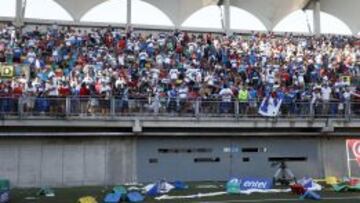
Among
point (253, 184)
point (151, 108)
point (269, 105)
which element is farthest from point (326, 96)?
point (151, 108)

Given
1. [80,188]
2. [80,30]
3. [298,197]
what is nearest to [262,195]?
[298,197]

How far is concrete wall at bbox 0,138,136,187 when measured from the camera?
2595cm

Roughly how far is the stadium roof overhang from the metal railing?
38.5 feet

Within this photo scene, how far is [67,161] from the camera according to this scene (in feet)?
87.7

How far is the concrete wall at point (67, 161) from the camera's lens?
26.0 m

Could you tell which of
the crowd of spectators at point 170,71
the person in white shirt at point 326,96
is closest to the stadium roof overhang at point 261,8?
the crowd of spectators at point 170,71

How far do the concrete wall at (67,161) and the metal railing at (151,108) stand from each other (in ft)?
5.04

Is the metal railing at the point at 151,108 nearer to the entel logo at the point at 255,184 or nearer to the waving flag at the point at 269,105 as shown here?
the waving flag at the point at 269,105

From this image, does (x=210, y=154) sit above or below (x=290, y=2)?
below

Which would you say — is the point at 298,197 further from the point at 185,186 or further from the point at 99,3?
the point at 99,3

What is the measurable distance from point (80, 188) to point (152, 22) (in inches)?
607

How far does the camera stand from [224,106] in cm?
2783

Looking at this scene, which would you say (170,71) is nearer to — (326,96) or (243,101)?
(243,101)

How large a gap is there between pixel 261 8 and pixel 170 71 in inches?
504
